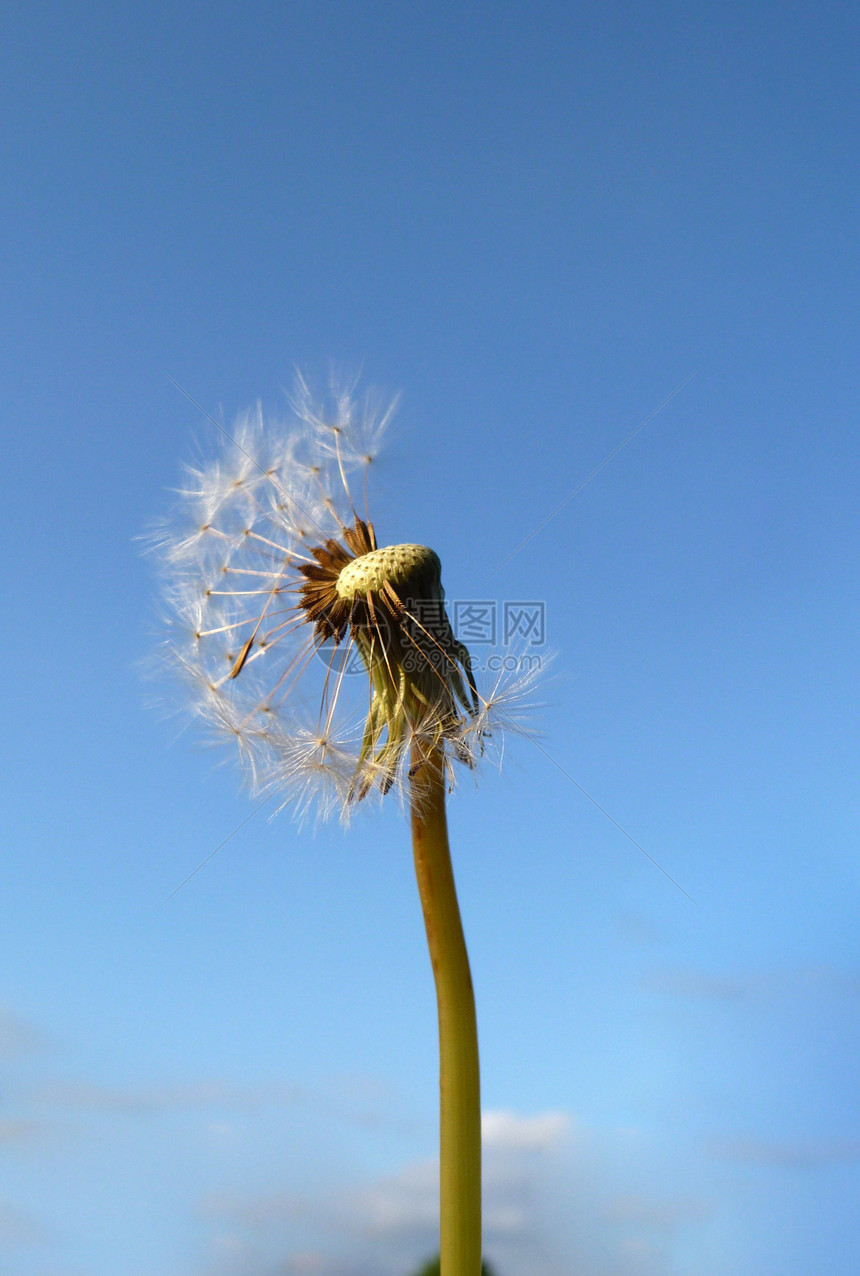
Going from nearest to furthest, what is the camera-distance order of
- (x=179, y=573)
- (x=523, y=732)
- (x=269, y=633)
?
(x=523, y=732) → (x=269, y=633) → (x=179, y=573)

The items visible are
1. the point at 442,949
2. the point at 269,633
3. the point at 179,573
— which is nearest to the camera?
the point at 442,949

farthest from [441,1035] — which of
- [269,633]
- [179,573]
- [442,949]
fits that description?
[179,573]

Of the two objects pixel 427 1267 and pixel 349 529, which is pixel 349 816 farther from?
pixel 427 1267

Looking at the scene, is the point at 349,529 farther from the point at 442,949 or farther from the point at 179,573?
the point at 442,949

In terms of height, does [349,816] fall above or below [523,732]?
below

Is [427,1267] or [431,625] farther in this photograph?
Answer: [427,1267]

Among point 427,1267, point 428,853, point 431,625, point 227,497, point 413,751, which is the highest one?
point 227,497

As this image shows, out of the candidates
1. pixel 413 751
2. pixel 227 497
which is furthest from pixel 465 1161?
pixel 227 497
